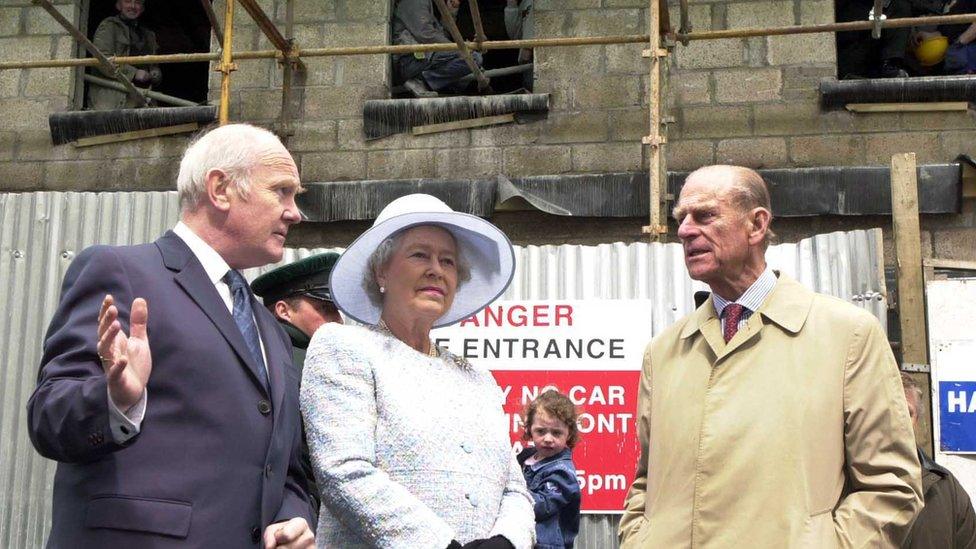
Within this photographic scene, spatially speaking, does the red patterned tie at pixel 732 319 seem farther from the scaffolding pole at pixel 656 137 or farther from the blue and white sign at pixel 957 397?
the scaffolding pole at pixel 656 137

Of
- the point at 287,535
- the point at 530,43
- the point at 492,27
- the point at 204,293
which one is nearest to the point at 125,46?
the point at 492,27

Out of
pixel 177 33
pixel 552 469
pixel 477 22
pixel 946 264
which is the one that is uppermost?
pixel 177 33

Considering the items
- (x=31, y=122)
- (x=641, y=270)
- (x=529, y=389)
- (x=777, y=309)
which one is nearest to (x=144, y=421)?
(x=777, y=309)

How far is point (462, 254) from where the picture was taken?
3400 millimetres

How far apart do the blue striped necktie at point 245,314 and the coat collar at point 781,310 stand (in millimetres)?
1181

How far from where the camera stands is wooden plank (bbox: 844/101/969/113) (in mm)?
8570

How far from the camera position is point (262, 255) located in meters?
2.89

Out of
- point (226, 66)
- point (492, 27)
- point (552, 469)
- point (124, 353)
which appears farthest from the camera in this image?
point (492, 27)

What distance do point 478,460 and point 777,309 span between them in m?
0.87

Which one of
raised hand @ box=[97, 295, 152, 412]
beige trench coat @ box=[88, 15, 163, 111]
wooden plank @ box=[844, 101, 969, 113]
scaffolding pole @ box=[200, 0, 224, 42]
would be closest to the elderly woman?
raised hand @ box=[97, 295, 152, 412]

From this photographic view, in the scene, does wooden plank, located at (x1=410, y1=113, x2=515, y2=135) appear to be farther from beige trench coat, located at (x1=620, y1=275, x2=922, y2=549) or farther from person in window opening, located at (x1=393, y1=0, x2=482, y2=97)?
beige trench coat, located at (x1=620, y1=275, x2=922, y2=549)

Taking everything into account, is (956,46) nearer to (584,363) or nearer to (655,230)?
(655,230)

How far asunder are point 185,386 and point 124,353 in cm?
27

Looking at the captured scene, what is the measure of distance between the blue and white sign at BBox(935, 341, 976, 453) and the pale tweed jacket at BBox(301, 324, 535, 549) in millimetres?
4006
